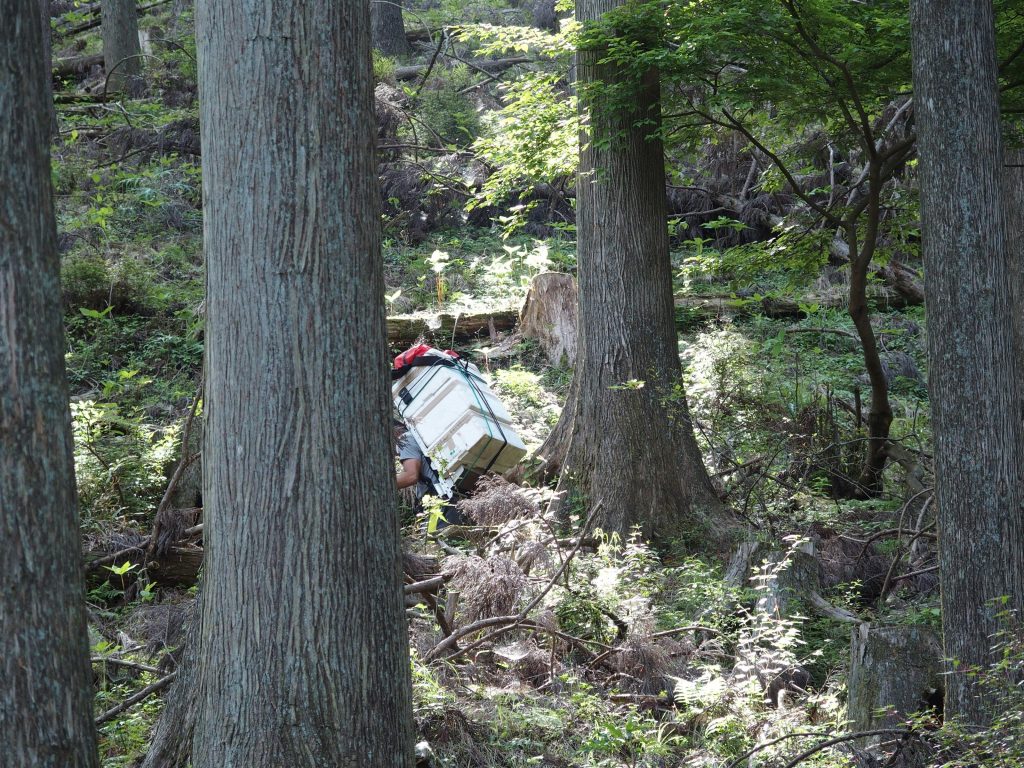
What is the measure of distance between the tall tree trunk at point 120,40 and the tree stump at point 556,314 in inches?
369

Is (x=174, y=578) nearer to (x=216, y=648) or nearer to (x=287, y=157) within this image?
(x=216, y=648)

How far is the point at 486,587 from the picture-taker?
605cm

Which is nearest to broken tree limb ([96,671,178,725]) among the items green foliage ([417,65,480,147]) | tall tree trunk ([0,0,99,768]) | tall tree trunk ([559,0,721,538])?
tall tree trunk ([0,0,99,768])

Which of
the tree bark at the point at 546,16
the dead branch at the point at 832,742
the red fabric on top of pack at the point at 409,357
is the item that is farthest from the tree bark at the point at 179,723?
the tree bark at the point at 546,16

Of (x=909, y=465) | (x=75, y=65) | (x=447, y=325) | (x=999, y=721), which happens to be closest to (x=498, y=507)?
(x=909, y=465)

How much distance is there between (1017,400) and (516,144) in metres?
5.65

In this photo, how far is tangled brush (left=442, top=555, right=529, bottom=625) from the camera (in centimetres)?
604

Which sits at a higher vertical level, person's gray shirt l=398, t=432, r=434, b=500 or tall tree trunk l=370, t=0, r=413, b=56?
tall tree trunk l=370, t=0, r=413, b=56

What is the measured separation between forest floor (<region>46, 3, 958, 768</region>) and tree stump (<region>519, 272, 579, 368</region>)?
0.26m

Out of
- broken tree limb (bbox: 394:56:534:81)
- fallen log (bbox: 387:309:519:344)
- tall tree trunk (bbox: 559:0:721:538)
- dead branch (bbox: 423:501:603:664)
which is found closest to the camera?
dead branch (bbox: 423:501:603:664)

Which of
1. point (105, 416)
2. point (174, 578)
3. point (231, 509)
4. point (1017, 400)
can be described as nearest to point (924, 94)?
point (1017, 400)

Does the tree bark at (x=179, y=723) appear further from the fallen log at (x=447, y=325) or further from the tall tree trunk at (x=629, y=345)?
the fallen log at (x=447, y=325)

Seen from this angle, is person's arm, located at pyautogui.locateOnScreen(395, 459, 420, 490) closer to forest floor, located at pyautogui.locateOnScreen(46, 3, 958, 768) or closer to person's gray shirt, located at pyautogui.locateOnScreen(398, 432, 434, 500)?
person's gray shirt, located at pyautogui.locateOnScreen(398, 432, 434, 500)

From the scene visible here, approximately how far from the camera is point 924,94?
4543mm
